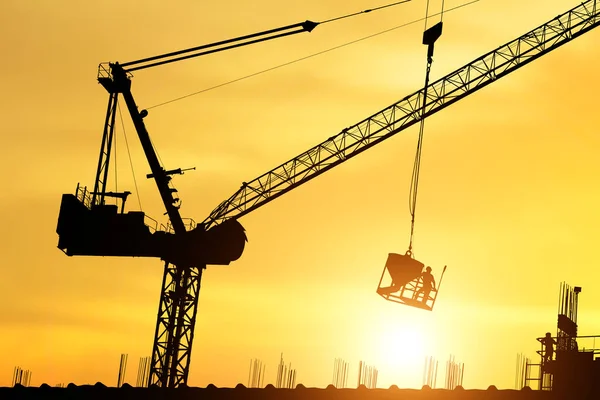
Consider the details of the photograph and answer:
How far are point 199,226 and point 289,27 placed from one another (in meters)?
14.8

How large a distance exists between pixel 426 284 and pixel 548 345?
62.6 ft

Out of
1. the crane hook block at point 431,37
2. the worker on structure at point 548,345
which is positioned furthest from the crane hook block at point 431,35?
the worker on structure at point 548,345

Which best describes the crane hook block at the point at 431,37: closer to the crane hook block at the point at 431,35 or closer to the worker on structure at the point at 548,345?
the crane hook block at the point at 431,35

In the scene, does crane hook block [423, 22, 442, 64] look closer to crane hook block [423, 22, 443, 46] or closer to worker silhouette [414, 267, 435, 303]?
crane hook block [423, 22, 443, 46]

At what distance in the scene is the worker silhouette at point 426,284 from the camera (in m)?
44.1

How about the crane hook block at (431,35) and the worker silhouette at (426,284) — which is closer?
the worker silhouette at (426,284)

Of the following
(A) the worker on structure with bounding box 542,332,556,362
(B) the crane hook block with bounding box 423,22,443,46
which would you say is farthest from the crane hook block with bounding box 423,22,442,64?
(A) the worker on structure with bounding box 542,332,556,362

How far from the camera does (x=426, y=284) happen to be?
4425 centimetres

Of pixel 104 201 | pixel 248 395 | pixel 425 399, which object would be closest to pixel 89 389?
pixel 248 395

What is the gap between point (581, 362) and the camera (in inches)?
2228

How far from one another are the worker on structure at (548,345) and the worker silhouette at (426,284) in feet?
60.8

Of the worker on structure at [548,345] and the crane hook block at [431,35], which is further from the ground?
the crane hook block at [431,35]

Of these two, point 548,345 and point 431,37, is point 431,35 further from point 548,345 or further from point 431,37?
point 548,345

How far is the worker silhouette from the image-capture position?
145ft
